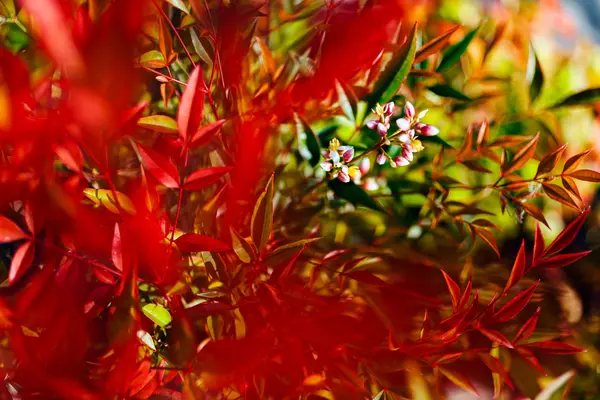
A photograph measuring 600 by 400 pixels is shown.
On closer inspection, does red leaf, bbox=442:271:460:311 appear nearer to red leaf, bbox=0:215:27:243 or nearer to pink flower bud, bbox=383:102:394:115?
pink flower bud, bbox=383:102:394:115

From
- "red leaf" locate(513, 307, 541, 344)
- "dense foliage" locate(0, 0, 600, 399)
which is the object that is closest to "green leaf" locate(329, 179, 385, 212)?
"dense foliage" locate(0, 0, 600, 399)

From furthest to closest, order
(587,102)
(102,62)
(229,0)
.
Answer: (587,102) → (229,0) → (102,62)

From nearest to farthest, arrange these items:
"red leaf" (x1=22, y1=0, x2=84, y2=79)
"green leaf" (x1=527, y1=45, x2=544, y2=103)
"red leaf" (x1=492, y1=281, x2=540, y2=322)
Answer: "red leaf" (x1=22, y1=0, x2=84, y2=79) → "red leaf" (x1=492, y1=281, x2=540, y2=322) → "green leaf" (x1=527, y1=45, x2=544, y2=103)

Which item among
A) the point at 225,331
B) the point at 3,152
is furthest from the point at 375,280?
the point at 3,152

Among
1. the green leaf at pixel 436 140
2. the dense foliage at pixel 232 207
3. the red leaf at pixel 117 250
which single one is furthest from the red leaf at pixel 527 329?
the red leaf at pixel 117 250

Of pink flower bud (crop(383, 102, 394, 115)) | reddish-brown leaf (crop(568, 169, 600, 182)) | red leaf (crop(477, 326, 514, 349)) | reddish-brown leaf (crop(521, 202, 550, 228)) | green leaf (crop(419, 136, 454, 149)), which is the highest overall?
pink flower bud (crop(383, 102, 394, 115))

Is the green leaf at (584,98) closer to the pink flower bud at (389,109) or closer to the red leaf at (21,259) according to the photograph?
the pink flower bud at (389,109)

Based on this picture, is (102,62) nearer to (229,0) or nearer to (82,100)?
(82,100)
